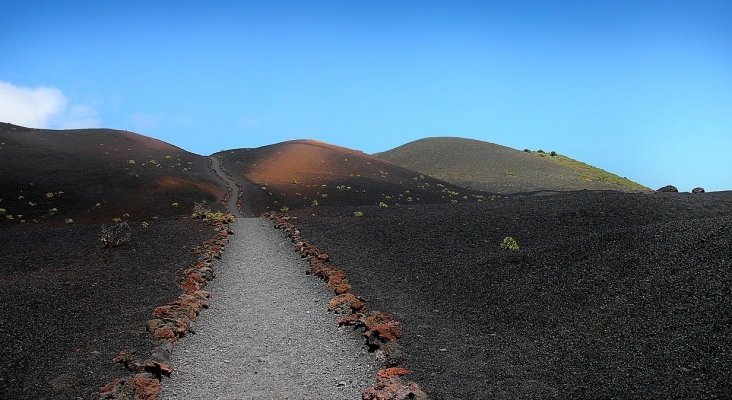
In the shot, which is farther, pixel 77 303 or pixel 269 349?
pixel 77 303

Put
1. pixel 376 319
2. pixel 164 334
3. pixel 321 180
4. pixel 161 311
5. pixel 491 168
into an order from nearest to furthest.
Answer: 1. pixel 164 334
2. pixel 376 319
3. pixel 161 311
4. pixel 321 180
5. pixel 491 168

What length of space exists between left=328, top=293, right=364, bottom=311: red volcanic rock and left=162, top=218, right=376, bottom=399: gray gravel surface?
303 mm

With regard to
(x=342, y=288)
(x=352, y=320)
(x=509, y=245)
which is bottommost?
(x=352, y=320)

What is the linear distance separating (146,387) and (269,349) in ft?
8.56

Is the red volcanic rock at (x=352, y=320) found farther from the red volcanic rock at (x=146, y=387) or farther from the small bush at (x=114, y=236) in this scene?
the small bush at (x=114, y=236)

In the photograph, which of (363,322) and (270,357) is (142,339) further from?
(363,322)

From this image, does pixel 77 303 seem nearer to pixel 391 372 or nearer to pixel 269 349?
pixel 269 349

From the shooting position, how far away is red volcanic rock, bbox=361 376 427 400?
741 cm

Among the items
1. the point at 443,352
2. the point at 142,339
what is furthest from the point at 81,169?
the point at 443,352

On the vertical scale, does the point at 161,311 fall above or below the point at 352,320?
below

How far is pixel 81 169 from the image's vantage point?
47.7 m

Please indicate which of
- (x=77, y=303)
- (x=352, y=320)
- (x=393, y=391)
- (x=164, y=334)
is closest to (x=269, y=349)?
(x=352, y=320)

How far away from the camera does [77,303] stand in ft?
44.3

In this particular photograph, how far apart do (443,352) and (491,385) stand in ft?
5.27
